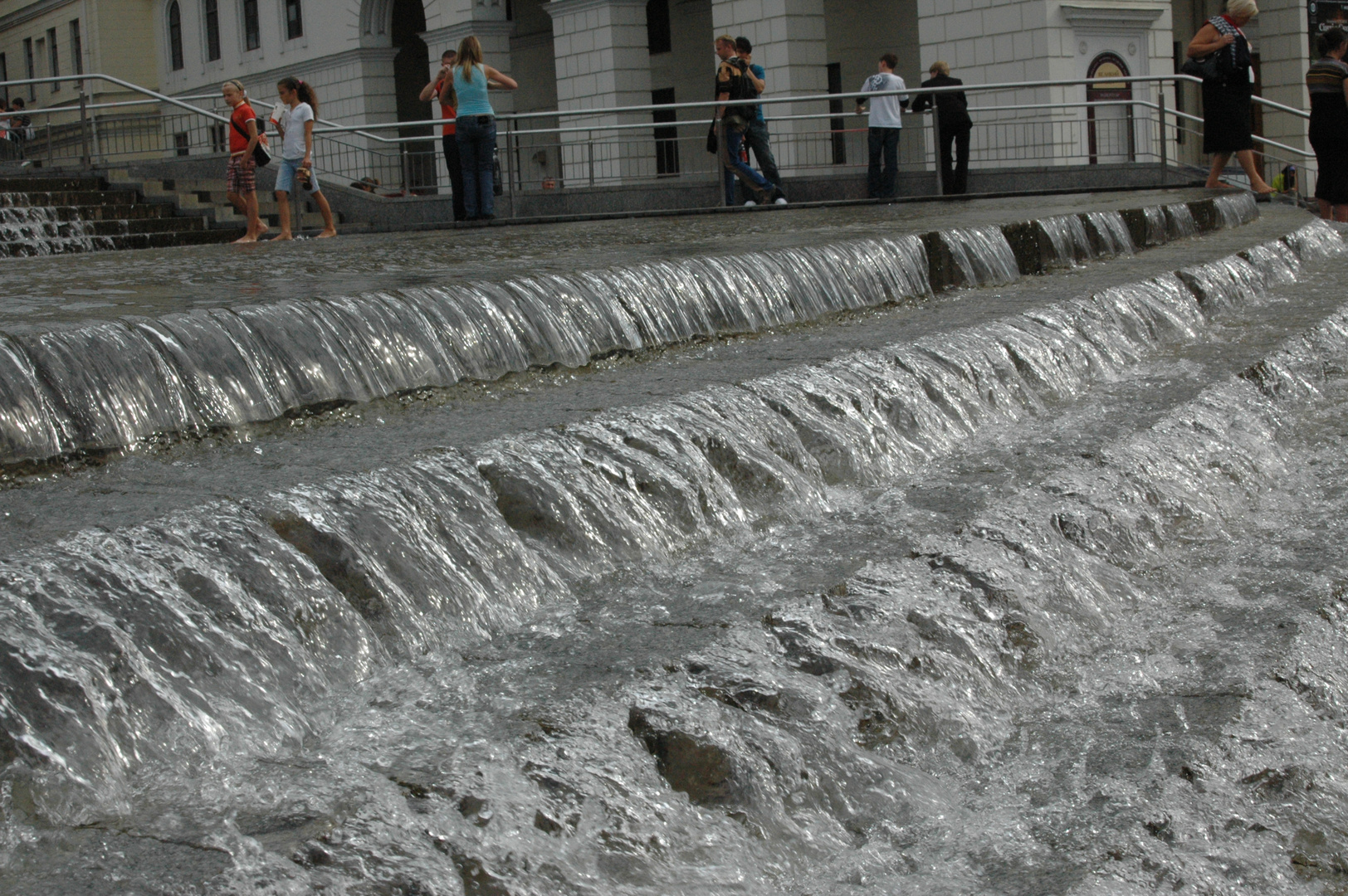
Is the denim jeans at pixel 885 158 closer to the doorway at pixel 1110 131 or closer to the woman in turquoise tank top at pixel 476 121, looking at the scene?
the doorway at pixel 1110 131

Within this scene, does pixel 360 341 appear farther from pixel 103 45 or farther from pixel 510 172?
pixel 103 45

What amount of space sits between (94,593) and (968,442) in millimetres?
2967

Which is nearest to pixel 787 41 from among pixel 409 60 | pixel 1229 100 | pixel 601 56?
pixel 601 56

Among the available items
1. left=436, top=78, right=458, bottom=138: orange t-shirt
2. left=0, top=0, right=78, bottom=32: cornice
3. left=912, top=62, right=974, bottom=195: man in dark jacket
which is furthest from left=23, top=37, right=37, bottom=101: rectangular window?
left=912, top=62, right=974, bottom=195: man in dark jacket

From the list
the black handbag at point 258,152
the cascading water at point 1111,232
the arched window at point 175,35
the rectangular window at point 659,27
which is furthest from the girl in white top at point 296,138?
the arched window at point 175,35

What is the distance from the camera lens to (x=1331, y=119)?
10.3m

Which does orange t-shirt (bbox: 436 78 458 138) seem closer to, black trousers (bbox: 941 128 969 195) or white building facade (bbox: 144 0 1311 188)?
white building facade (bbox: 144 0 1311 188)

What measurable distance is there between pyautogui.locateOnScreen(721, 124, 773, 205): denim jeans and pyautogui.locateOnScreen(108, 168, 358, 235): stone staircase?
4.40m

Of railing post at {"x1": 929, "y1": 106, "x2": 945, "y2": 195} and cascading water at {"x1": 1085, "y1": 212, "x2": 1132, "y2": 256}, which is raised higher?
railing post at {"x1": 929, "y1": 106, "x2": 945, "y2": 195}

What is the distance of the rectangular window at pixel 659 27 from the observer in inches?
1022

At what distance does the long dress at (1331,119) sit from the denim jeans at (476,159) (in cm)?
607

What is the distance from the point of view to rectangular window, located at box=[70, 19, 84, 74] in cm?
3759

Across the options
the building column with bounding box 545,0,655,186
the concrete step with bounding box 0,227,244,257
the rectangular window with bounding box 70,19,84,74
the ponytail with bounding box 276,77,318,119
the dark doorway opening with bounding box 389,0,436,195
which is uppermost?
the rectangular window with bounding box 70,19,84,74

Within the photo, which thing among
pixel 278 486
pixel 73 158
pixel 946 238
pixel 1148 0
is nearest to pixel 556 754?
pixel 278 486
